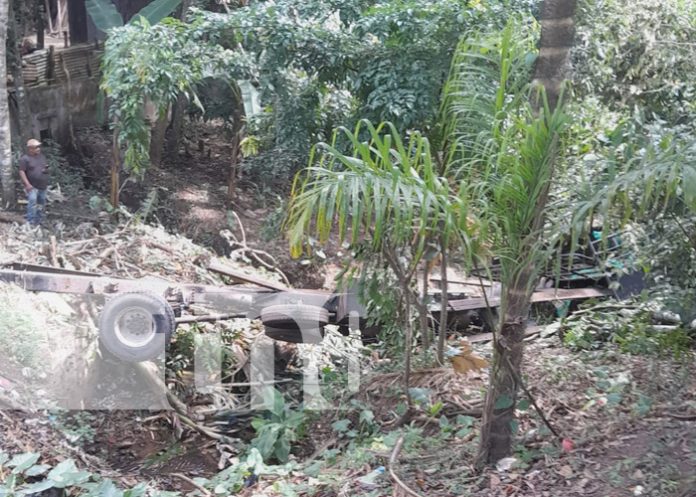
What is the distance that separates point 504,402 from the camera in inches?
216

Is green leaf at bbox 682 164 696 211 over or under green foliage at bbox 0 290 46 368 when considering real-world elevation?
over

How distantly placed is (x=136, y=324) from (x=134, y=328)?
5 centimetres

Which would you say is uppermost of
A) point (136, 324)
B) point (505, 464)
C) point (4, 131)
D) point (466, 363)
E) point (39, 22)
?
point (39, 22)

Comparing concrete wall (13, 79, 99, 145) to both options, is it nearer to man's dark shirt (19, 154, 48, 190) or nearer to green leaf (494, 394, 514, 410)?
man's dark shirt (19, 154, 48, 190)

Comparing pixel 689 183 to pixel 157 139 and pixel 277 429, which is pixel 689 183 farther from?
pixel 157 139

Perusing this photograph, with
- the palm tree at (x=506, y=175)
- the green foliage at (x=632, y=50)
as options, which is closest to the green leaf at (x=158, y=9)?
the green foliage at (x=632, y=50)

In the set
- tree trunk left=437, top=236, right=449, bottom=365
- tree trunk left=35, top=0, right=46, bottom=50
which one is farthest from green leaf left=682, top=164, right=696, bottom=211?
tree trunk left=35, top=0, right=46, bottom=50

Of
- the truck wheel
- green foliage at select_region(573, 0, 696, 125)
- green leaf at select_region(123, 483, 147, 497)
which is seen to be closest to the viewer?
green leaf at select_region(123, 483, 147, 497)

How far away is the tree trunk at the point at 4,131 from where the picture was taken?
12.1 meters

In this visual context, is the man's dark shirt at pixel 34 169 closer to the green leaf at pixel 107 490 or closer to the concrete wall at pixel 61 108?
the concrete wall at pixel 61 108

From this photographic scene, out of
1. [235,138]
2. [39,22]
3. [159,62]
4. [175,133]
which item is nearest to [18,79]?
[175,133]

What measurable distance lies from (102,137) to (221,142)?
2.35 m

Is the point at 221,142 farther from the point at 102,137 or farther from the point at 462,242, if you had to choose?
the point at 462,242

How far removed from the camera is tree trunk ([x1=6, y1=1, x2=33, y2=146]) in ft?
44.8
